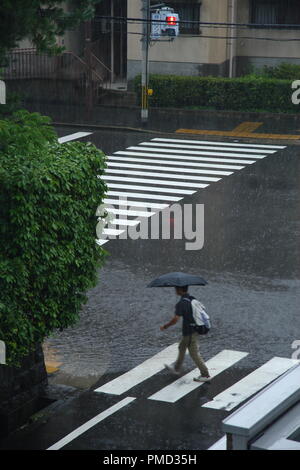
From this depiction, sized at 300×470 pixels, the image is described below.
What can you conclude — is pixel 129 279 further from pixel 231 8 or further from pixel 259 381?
pixel 231 8

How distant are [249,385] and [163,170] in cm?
1455

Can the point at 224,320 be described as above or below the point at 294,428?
below

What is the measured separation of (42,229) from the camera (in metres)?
10.9

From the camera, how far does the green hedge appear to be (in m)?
33.6

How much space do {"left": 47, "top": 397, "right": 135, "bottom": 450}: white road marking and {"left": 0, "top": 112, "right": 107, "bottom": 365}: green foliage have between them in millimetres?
1181

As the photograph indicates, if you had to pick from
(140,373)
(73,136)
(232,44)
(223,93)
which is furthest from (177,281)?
(232,44)

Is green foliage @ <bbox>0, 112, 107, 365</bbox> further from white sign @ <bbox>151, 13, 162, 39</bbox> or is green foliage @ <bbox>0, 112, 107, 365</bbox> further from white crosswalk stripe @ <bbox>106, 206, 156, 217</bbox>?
white sign @ <bbox>151, 13, 162, 39</bbox>

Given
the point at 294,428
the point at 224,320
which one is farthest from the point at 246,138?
the point at 294,428

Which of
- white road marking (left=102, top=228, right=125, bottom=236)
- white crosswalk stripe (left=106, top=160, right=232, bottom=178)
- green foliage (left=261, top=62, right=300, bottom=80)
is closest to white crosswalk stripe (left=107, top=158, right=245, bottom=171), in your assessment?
white crosswalk stripe (left=106, top=160, right=232, bottom=178)

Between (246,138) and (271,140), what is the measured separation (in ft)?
3.12

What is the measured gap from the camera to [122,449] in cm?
1067

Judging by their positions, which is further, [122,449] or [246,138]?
[246,138]

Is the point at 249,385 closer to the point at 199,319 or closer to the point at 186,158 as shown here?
the point at 199,319

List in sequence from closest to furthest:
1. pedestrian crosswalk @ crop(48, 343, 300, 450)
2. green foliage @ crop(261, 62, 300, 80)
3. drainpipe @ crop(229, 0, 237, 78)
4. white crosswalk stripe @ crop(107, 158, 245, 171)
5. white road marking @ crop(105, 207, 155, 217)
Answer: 1. pedestrian crosswalk @ crop(48, 343, 300, 450)
2. white road marking @ crop(105, 207, 155, 217)
3. white crosswalk stripe @ crop(107, 158, 245, 171)
4. green foliage @ crop(261, 62, 300, 80)
5. drainpipe @ crop(229, 0, 237, 78)
